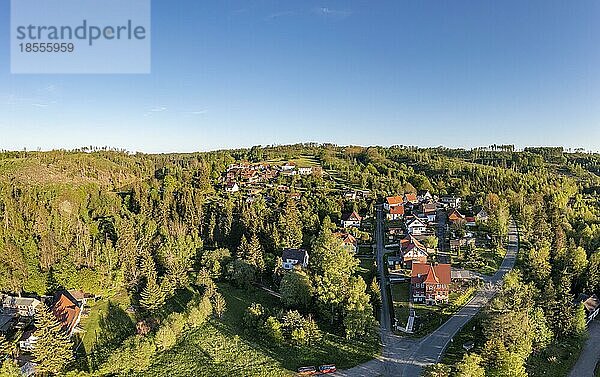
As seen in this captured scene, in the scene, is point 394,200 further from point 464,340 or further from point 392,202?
point 464,340

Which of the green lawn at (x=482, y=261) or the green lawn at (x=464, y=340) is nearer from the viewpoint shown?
the green lawn at (x=464, y=340)

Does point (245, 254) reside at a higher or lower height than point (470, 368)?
Answer: higher

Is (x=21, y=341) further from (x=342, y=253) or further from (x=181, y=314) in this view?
(x=342, y=253)

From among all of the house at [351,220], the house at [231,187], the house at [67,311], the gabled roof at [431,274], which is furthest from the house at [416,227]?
the house at [67,311]

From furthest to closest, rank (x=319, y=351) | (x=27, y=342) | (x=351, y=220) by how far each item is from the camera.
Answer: (x=351, y=220), (x=319, y=351), (x=27, y=342)

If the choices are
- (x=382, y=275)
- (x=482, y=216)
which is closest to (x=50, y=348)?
(x=382, y=275)

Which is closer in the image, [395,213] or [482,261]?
[482,261]

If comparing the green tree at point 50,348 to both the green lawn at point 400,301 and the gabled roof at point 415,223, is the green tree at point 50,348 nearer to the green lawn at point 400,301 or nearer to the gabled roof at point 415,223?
the green lawn at point 400,301
